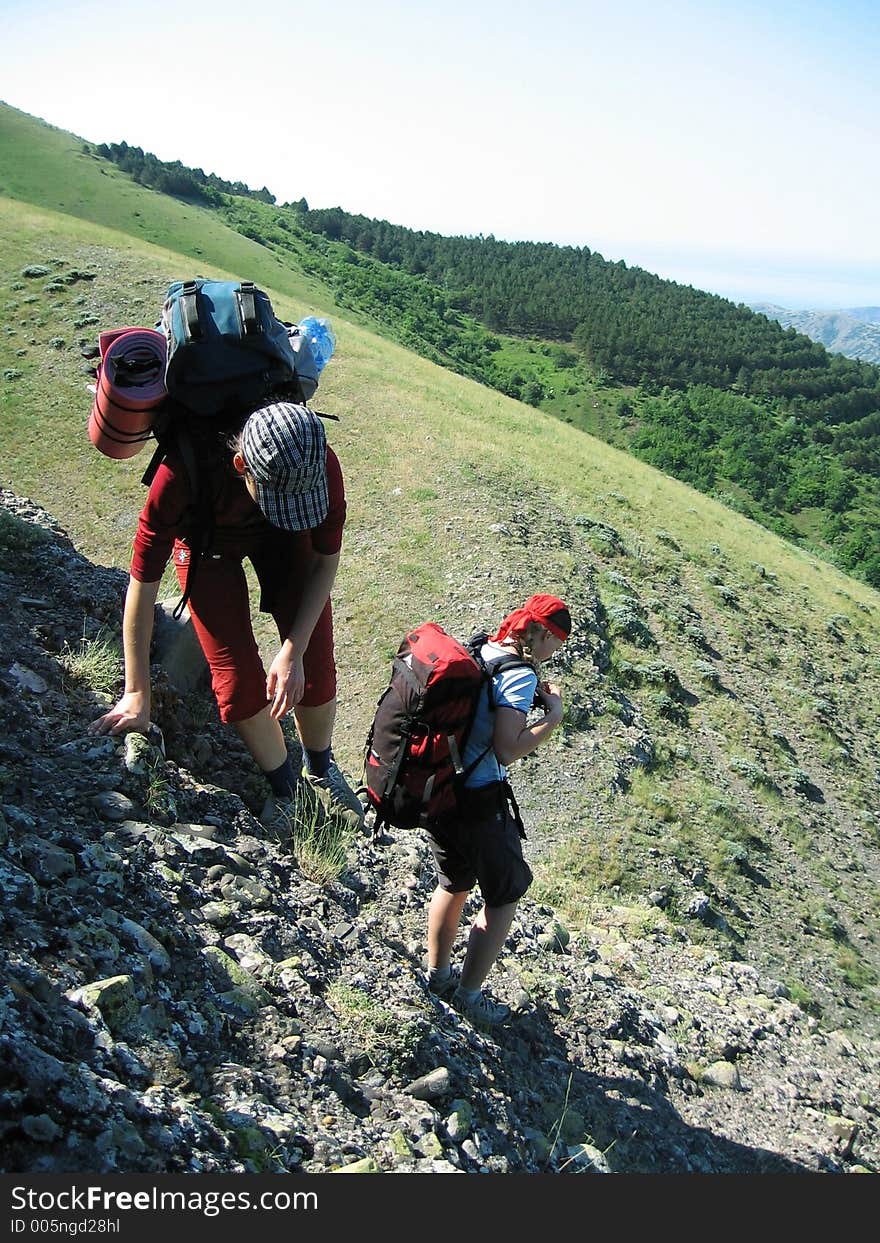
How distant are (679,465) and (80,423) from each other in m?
86.9

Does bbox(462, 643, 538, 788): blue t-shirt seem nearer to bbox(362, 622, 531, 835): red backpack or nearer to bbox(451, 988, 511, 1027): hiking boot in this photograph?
bbox(362, 622, 531, 835): red backpack

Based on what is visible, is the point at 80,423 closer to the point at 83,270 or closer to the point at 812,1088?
the point at 83,270

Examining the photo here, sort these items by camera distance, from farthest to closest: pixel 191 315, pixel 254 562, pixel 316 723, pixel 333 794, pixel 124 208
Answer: pixel 124 208 < pixel 333 794 < pixel 316 723 < pixel 254 562 < pixel 191 315

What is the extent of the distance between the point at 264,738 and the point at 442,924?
3.91ft

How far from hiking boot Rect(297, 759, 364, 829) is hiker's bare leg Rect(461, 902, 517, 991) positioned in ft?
3.49

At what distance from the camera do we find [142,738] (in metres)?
3.82

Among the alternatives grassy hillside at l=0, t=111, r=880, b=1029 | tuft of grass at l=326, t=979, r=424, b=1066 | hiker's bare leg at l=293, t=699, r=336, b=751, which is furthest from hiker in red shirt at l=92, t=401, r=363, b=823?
grassy hillside at l=0, t=111, r=880, b=1029

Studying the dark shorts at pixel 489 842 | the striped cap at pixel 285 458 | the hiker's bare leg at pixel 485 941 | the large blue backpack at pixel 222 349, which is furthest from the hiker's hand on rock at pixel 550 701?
the large blue backpack at pixel 222 349

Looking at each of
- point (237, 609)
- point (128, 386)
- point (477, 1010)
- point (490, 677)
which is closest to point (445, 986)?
point (477, 1010)

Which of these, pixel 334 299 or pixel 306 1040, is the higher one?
pixel 334 299

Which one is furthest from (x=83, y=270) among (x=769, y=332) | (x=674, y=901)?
(x=769, y=332)

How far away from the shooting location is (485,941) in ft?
11.9

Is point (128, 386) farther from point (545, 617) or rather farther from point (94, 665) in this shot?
point (94, 665)

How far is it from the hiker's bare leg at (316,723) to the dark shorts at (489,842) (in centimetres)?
105
